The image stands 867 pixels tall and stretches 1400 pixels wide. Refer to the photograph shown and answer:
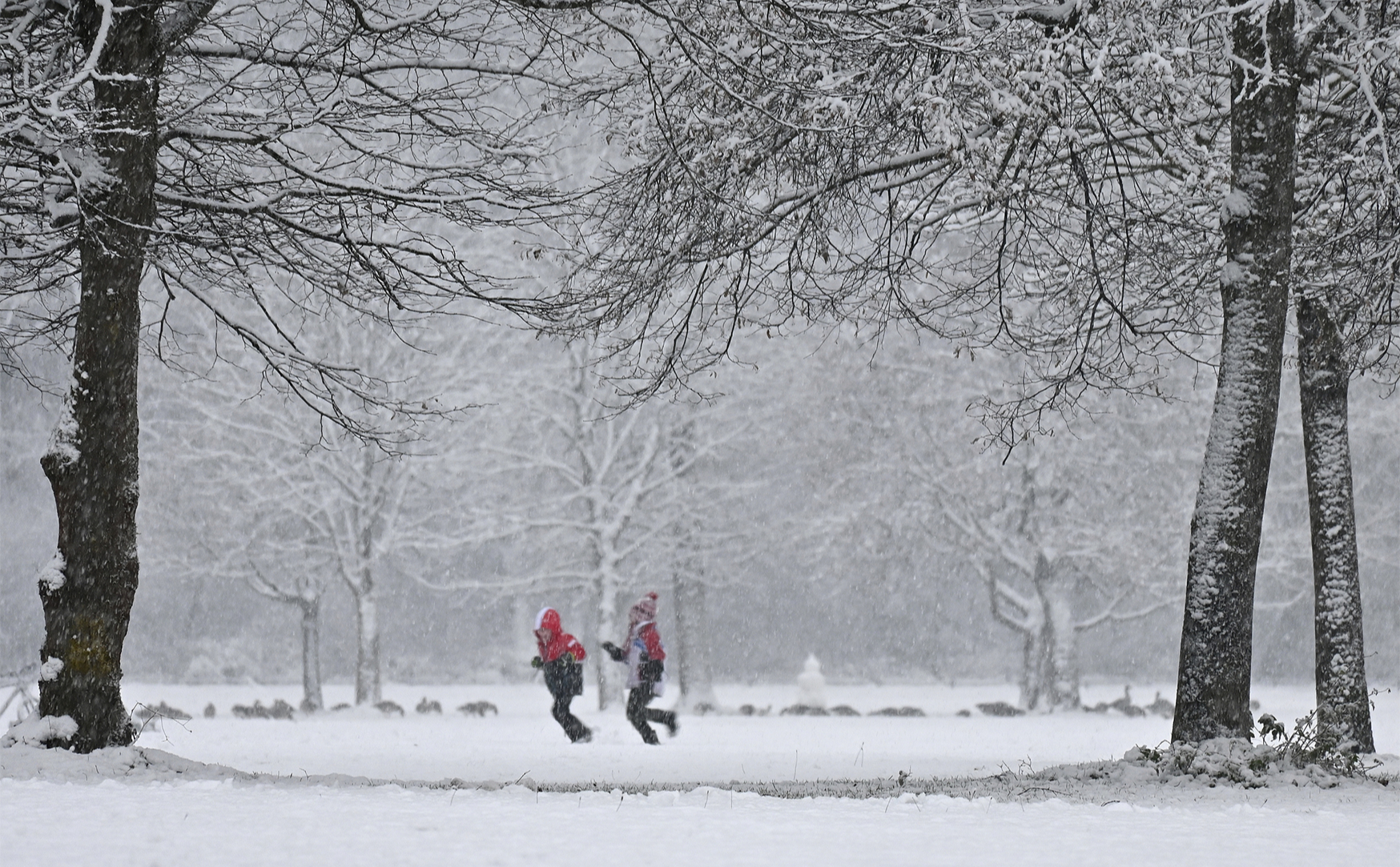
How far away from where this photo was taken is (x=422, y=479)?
2553 centimetres

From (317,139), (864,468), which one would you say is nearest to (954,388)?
(864,468)

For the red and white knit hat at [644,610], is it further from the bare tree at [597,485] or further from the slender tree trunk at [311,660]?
the slender tree trunk at [311,660]

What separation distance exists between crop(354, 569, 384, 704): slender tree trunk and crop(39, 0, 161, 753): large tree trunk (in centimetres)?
1560

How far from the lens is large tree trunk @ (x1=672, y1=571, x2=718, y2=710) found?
2458 centimetres

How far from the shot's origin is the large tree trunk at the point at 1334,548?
418 inches

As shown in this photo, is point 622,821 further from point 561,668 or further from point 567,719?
point 561,668

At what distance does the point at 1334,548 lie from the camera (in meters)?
10.7

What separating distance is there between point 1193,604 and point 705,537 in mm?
16902

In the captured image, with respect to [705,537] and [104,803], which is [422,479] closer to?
[705,537]

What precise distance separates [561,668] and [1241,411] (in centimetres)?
814

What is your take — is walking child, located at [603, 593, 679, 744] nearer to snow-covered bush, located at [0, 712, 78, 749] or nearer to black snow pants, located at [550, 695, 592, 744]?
black snow pants, located at [550, 695, 592, 744]

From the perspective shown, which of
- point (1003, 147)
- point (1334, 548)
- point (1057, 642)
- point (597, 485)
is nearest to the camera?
point (1003, 147)

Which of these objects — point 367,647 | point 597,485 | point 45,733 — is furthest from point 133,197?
point 367,647

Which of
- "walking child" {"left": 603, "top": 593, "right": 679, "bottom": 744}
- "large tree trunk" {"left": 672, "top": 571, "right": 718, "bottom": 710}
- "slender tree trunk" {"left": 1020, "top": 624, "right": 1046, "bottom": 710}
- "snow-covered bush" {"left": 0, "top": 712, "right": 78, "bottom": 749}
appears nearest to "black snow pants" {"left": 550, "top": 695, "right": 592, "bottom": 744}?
"walking child" {"left": 603, "top": 593, "right": 679, "bottom": 744}
